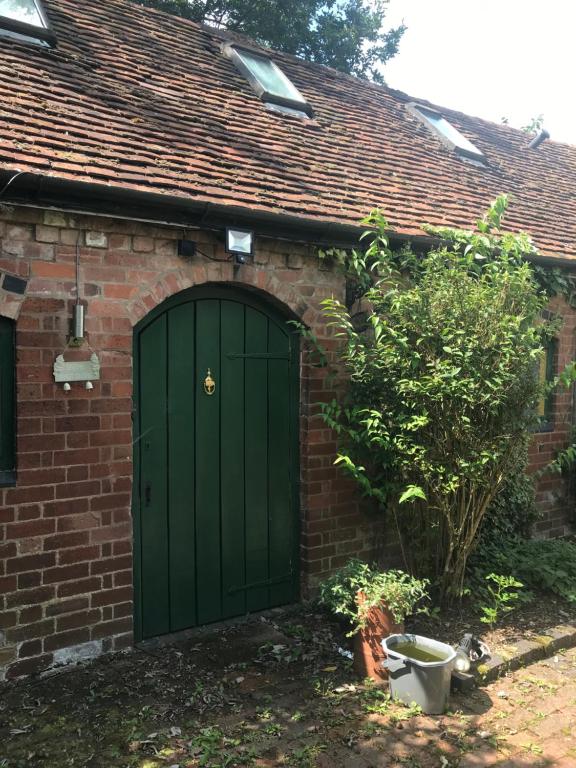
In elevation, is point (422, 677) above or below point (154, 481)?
below

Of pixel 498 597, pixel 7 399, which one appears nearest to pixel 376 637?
pixel 498 597

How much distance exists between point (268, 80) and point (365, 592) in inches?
247

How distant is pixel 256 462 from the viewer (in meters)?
5.33

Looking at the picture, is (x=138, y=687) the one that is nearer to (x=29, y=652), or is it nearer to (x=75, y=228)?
(x=29, y=652)

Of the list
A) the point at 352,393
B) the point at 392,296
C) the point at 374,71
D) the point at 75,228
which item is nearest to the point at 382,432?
the point at 352,393

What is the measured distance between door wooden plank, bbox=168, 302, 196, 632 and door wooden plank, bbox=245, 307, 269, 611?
0.51 m

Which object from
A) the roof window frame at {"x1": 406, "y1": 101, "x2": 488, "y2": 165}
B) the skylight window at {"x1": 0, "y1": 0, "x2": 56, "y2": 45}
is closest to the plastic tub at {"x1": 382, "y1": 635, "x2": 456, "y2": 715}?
the skylight window at {"x1": 0, "y1": 0, "x2": 56, "y2": 45}

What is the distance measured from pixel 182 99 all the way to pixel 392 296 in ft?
10.3

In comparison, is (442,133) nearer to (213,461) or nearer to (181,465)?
(213,461)

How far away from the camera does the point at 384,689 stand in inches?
159

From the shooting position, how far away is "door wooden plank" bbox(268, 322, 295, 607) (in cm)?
542

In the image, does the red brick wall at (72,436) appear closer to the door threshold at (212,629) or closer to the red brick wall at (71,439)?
the red brick wall at (71,439)

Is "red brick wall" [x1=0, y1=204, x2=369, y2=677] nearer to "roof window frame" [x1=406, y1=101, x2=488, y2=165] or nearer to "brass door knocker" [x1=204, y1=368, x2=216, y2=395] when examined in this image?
"brass door knocker" [x1=204, y1=368, x2=216, y2=395]

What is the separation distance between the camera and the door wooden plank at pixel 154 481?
15.5 feet
